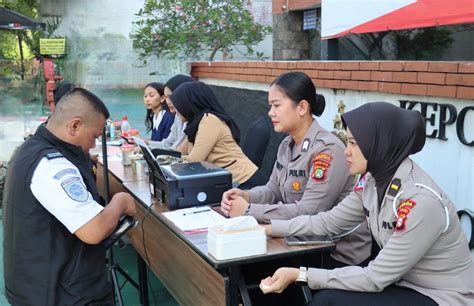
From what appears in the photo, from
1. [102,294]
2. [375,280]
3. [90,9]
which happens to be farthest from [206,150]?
[90,9]

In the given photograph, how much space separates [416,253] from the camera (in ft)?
5.65

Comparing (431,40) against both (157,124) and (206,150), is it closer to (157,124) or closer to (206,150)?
(157,124)

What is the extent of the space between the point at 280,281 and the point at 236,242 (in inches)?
8.3

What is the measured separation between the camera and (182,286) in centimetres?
251

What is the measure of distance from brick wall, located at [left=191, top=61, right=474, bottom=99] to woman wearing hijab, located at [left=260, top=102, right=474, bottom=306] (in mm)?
921

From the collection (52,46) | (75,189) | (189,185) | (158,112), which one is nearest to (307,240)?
(189,185)

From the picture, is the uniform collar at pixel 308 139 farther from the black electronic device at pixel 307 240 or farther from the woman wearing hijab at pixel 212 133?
the woman wearing hijab at pixel 212 133

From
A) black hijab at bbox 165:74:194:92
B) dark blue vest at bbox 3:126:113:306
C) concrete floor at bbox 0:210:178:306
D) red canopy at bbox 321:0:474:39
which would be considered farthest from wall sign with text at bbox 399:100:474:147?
black hijab at bbox 165:74:194:92

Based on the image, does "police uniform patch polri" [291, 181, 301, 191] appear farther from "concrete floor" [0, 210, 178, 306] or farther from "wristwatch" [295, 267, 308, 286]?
"concrete floor" [0, 210, 178, 306]

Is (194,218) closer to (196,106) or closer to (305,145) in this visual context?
(305,145)

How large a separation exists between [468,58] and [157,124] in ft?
12.1

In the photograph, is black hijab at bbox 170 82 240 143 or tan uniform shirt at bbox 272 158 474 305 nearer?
tan uniform shirt at bbox 272 158 474 305

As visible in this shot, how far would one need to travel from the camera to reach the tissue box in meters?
1.82

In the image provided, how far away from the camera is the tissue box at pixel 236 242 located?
1818 mm
